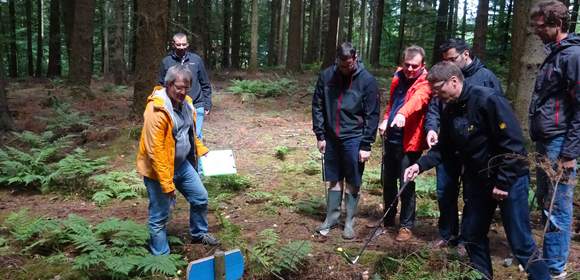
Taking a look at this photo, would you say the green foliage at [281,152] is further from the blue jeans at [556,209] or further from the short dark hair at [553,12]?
the short dark hair at [553,12]

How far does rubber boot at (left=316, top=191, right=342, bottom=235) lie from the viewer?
5701 mm

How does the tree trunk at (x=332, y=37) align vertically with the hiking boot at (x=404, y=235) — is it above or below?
above

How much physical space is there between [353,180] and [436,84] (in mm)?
2065

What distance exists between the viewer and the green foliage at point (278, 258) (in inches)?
181

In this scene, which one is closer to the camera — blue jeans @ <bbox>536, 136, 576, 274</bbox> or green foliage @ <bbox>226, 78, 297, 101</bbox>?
blue jeans @ <bbox>536, 136, 576, 274</bbox>

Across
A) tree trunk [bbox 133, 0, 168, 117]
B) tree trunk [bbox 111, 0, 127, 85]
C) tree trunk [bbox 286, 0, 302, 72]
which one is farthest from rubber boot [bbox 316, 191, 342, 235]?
tree trunk [bbox 111, 0, 127, 85]

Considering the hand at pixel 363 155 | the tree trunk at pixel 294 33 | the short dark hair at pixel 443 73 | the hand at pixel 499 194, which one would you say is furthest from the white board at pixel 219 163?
the tree trunk at pixel 294 33

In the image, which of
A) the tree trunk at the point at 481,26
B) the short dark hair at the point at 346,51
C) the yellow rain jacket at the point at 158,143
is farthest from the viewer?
the tree trunk at the point at 481,26

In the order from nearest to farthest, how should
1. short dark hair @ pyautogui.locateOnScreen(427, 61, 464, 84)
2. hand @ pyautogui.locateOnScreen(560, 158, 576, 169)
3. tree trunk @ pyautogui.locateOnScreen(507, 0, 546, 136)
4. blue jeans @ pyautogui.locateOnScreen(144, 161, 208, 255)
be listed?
1. short dark hair @ pyautogui.locateOnScreen(427, 61, 464, 84)
2. hand @ pyautogui.locateOnScreen(560, 158, 576, 169)
3. blue jeans @ pyautogui.locateOnScreen(144, 161, 208, 255)
4. tree trunk @ pyautogui.locateOnScreen(507, 0, 546, 136)

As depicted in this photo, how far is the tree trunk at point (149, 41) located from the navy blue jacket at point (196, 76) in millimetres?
2522

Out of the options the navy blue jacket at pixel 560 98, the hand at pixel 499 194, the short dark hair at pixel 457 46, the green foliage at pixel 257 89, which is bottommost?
the hand at pixel 499 194

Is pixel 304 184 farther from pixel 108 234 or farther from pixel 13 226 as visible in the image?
pixel 13 226

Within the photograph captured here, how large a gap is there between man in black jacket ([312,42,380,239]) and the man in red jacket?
8.9 inches

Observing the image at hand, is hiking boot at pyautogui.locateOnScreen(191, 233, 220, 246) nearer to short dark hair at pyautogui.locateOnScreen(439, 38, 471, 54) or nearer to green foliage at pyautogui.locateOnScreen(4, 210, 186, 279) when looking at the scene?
green foliage at pyautogui.locateOnScreen(4, 210, 186, 279)
